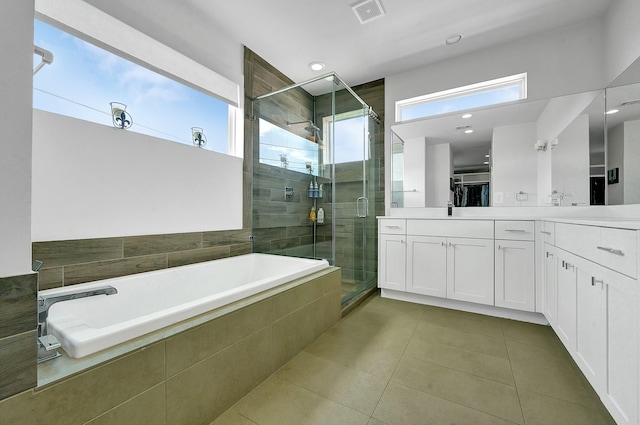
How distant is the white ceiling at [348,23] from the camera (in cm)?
206

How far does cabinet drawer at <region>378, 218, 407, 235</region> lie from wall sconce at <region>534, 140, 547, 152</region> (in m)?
1.36

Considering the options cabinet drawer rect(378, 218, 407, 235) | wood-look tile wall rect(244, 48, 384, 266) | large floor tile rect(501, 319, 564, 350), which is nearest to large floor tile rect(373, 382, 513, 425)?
large floor tile rect(501, 319, 564, 350)

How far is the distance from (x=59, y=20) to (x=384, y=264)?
305 centimetres

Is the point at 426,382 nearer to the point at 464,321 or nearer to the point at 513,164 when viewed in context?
the point at 464,321

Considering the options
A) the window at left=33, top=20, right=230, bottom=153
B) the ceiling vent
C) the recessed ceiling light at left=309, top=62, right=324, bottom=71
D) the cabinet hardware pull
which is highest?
the recessed ceiling light at left=309, top=62, right=324, bottom=71

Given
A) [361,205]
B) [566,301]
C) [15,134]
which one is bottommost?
[566,301]

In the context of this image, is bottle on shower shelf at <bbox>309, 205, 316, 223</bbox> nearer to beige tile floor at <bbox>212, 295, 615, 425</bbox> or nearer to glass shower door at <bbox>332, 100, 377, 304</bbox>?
glass shower door at <bbox>332, 100, 377, 304</bbox>

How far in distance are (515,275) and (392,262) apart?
1047 millimetres

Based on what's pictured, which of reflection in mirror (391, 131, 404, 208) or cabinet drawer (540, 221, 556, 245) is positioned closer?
cabinet drawer (540, 221, 556, 245)

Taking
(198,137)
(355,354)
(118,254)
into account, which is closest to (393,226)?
(355,354)

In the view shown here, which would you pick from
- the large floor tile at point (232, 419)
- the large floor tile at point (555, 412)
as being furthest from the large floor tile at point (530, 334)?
the large floor tile at point (232, 419)

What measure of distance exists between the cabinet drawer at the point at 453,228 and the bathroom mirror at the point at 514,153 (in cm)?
42

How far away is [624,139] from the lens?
1912mm

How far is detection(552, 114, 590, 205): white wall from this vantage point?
2.20m
